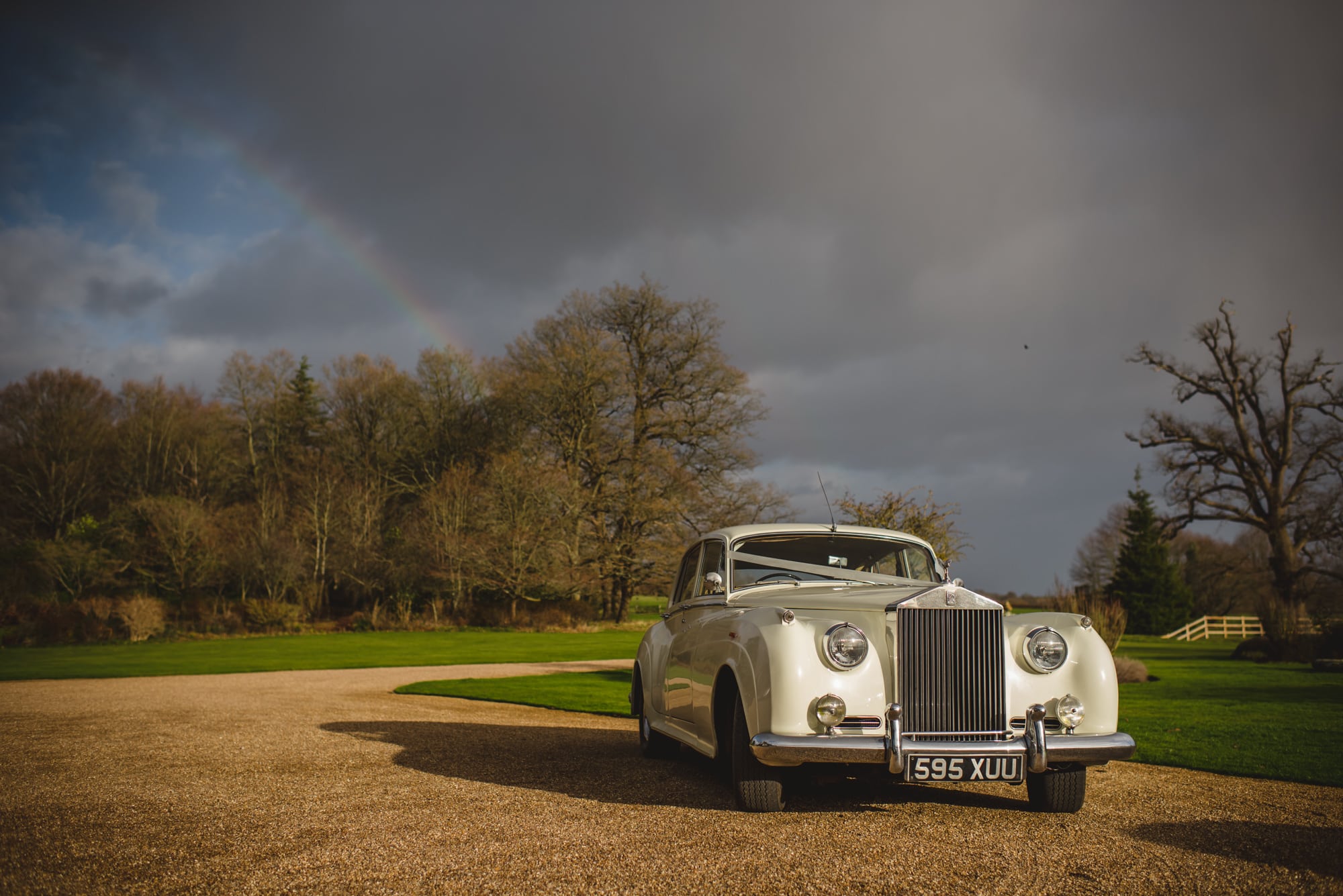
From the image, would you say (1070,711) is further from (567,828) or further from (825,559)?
(567,828)

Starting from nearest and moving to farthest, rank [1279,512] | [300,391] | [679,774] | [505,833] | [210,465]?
[505,833] → [679,774] → [1279,512] → [210,465] → [300,391]

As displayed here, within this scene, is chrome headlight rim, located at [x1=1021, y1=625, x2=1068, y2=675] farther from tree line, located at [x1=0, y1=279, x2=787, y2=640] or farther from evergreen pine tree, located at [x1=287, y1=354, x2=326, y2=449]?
evergreen pine tree, located at [x1=287, y1=354, x2=326, y2=449]

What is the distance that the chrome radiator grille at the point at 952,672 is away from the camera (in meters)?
5.34

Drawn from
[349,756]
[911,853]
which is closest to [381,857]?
[911,853]

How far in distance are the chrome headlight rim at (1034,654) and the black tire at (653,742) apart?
3431mm

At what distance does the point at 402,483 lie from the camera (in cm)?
4216

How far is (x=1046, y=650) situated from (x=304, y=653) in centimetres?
2356

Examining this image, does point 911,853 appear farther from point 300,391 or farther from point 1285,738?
point 300,391

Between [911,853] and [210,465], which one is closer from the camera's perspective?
[911,853]

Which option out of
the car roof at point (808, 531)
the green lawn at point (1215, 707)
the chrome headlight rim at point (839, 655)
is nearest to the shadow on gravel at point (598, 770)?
the chrome headlight rim at point (839, 655)

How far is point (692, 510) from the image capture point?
37.6 meters

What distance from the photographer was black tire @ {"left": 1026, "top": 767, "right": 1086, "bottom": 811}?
18.8 ft

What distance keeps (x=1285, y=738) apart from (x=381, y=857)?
8.88 m

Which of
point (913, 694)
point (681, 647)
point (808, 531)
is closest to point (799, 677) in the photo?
point (913, 694)
